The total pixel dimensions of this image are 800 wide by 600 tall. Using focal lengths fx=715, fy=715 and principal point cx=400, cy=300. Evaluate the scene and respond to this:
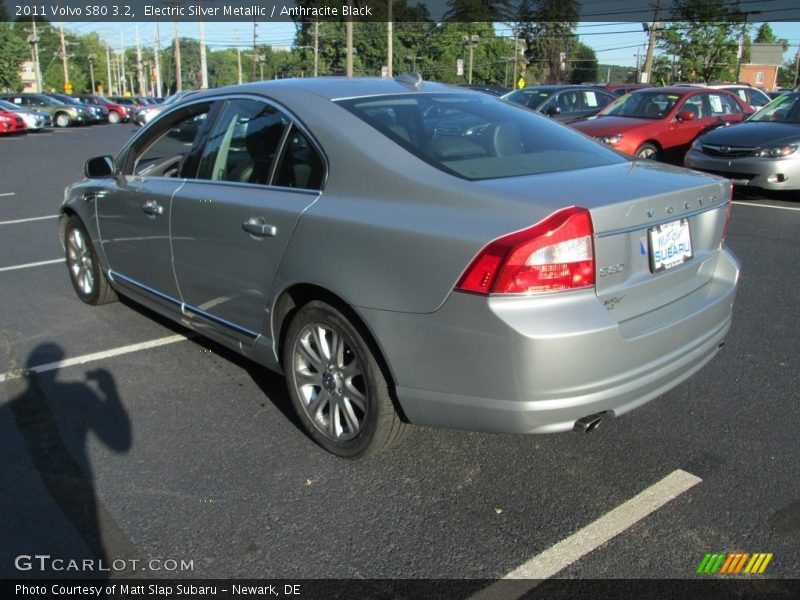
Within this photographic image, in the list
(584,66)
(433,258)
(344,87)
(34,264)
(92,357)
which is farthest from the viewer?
(584,66)

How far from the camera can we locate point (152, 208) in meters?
4.24

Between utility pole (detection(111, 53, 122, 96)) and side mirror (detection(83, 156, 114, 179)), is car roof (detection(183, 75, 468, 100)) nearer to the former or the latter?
side mirror (detection(83, 156, 114, 179))

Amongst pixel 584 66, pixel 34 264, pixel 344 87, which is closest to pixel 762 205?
pixel 344 87

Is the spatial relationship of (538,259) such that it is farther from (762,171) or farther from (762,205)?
(762,205)

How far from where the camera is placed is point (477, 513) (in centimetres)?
288

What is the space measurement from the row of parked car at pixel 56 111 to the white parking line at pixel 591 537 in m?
31.9

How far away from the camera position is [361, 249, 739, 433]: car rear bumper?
8.28 feet

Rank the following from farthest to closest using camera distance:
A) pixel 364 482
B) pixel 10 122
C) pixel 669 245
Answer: pixel 10 122, pixel 364 482, pixel 669 245

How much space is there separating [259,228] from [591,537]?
77.6 inches

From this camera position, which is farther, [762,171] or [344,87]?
[762,171]

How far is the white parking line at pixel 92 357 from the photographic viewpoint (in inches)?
170

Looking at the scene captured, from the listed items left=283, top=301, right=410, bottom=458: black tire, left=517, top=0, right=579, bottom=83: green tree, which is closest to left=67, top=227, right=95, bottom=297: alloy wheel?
left=283, top=301, right=410, bottom=458: black tire

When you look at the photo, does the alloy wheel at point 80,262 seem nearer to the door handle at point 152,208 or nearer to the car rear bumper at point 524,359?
the door handle at point 152,208

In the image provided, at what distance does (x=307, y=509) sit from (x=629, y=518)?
1282 mm
